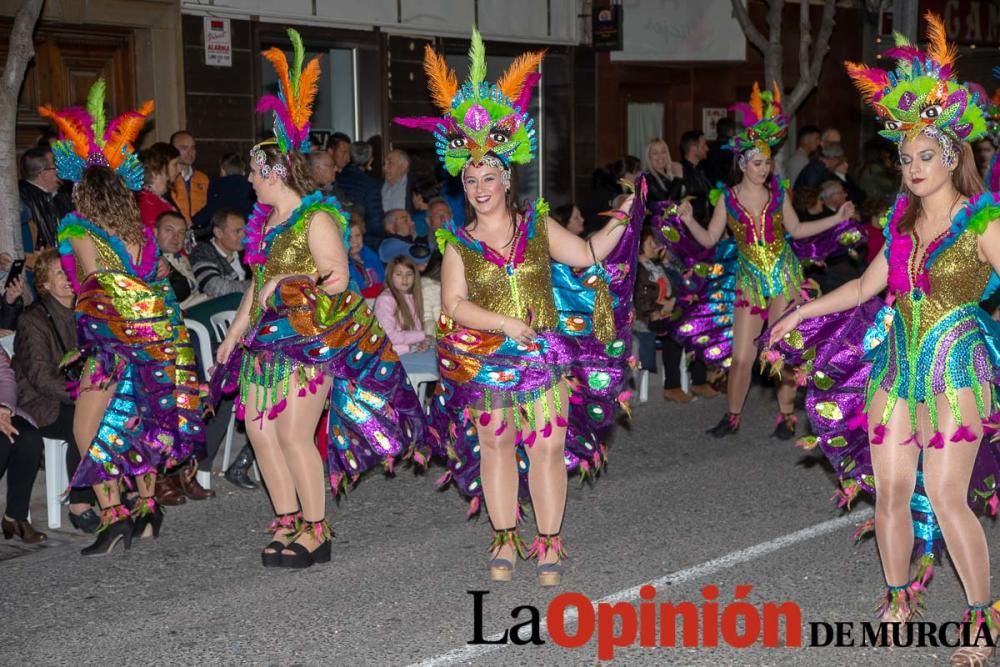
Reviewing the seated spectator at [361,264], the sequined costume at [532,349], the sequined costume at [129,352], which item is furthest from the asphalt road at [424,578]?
the seated spectator at [361,264]

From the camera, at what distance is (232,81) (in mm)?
13164

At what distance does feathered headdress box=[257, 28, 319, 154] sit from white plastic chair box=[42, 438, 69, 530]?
212 centimetres

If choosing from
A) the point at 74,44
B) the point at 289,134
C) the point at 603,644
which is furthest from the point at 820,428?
the point at 74,44

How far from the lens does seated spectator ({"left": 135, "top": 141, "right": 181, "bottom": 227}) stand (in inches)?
348

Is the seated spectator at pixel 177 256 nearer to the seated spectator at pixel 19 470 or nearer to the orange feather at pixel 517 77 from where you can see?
the seated spectator at pixel 19 470

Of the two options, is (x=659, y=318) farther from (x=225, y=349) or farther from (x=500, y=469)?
(x=225, y=349)

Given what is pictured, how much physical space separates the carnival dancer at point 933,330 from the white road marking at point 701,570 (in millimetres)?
994

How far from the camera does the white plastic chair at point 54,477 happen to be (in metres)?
6.88

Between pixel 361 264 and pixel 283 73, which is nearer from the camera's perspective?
pixel 283 73

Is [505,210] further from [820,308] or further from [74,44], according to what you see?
[74,44]

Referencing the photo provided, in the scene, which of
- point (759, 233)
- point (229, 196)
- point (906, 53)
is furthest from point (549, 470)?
point (229, 196)

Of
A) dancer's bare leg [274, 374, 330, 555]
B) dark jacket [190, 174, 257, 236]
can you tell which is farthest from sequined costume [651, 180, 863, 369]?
dancer's bare leg [274, 374, 330, 555]

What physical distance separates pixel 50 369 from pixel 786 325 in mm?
3660

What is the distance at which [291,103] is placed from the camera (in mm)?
5973
